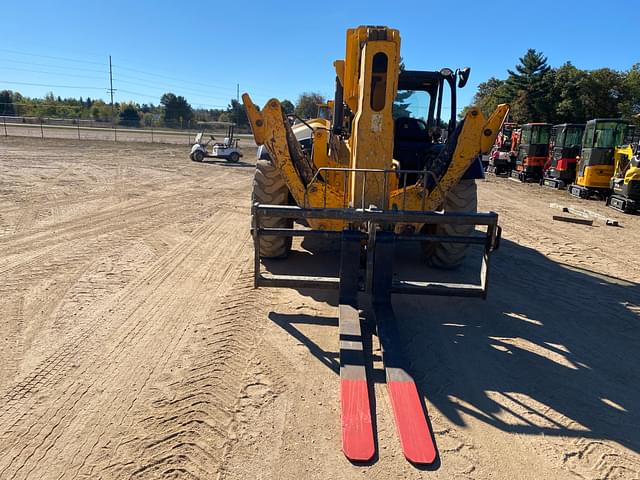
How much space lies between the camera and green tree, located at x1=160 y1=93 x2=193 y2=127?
216ft

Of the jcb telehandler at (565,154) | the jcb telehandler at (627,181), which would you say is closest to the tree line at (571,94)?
the jcb telehandler at (565,154)

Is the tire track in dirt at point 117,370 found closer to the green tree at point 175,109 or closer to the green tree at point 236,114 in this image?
the green tree at point 236,114

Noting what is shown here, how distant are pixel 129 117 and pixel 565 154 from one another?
5938cm

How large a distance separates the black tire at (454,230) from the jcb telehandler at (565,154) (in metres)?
13.7

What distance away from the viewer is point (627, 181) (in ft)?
40.7

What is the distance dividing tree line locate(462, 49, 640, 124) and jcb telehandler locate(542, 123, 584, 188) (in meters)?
26.0

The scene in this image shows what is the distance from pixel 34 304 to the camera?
4.63m

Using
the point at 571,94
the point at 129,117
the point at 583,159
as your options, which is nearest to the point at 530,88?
the point at 571,94

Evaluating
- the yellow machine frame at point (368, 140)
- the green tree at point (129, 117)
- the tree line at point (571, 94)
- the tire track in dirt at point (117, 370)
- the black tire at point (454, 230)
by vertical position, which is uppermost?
the tree line at point (571, 94)

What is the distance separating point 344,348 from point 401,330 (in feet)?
3.05

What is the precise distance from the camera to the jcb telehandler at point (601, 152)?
14.6m

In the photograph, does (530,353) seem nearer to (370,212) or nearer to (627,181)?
(370,212)

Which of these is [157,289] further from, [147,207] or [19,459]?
[147,207]

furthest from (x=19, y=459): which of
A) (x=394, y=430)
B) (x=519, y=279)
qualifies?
(x=519, y=279)
